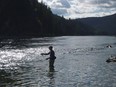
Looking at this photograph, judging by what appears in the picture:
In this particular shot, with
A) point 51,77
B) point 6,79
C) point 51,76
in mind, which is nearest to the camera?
point 6,79

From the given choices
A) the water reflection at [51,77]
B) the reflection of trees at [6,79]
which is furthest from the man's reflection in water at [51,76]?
the reflection of trees at [6,79]

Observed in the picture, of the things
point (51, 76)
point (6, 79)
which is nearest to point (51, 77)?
point (51, 76)

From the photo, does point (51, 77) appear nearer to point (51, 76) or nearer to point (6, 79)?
point (51, 76)

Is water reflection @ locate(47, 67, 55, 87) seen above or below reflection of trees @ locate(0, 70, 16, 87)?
below

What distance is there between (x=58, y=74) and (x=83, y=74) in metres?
3.25

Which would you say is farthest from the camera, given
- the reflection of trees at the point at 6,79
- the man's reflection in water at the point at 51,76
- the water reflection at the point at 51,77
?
the reflection of trees at the point at 6,79

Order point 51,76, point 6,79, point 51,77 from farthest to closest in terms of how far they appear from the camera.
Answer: point 51,76
point 51,77
point 6,79

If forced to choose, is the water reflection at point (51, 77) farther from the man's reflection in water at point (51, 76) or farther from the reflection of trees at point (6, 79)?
the reflection of trees at point (6, 79)

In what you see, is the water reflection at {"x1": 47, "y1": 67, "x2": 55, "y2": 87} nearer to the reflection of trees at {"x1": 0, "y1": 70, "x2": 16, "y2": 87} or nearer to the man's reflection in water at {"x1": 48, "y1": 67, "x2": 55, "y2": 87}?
the man's reflection in water at {"x1": 48, "y1": 67, "x2": 55, "y2": 87}

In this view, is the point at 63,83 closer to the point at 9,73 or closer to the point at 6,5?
the point at 9,73

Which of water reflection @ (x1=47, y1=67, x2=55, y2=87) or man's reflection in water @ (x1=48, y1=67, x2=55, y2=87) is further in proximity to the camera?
water reflection @ (x1=47, y1=67, x2=55, y2=87)

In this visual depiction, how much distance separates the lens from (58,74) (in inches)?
1650

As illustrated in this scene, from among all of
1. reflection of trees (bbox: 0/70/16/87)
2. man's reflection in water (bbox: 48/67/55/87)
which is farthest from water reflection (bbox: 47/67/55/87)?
reflection of trees (bbox: 0/70/16/87)

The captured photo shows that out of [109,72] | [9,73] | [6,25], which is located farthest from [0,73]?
[6,25]
